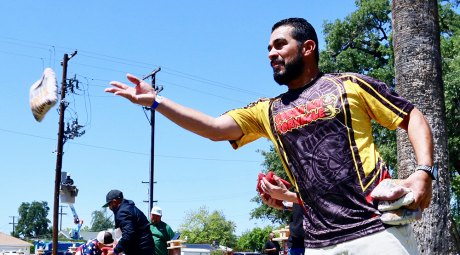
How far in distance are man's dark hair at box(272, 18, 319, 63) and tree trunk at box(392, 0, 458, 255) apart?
4.52 m

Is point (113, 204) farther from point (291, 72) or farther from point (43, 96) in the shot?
point (291, 72)

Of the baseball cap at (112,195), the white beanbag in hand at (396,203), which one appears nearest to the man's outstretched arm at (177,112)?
the white beanbag in hand at (396,203)

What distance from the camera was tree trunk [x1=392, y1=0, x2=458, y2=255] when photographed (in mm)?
7543

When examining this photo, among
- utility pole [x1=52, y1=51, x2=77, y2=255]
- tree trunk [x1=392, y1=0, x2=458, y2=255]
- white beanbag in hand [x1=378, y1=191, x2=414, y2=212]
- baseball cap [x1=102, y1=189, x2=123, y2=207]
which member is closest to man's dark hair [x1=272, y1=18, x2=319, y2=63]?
white beanbag in hand [x1=378, y1=191, x2=414, y2=212]

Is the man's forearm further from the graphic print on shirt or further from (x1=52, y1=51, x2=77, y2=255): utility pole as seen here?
(x1=52, y1=51, x2=77, y2=255): utility pole

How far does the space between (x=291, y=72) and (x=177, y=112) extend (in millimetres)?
599

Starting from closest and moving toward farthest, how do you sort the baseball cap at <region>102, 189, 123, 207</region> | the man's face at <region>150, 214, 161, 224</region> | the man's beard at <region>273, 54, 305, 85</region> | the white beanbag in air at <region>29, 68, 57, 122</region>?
the man's beard at <region>273, 54, 305, 85</region> → the white beanbag in air at <region>29, 68, 57, 122</region> → the baseball cap at <region>102, 189, 123, 207</region> → the man's face at <region>150, 214, 161, 224</region>

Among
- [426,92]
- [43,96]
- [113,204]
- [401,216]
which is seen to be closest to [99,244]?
[113,204]

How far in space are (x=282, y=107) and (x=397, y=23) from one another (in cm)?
507

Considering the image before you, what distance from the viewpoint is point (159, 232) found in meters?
10.9

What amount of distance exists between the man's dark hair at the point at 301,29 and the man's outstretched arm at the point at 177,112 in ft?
1.87

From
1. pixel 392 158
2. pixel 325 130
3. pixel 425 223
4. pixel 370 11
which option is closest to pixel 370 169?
pixel 325 130

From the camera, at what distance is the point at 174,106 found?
3287mm

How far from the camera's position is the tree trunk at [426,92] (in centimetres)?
754
